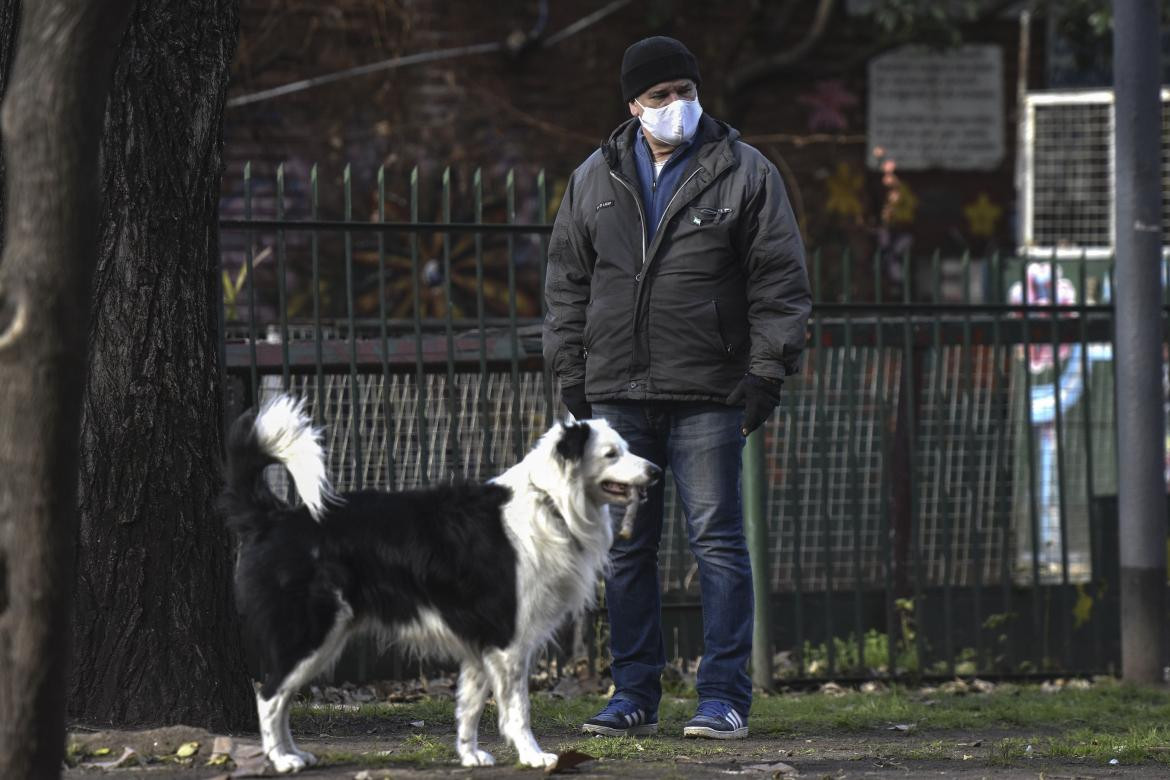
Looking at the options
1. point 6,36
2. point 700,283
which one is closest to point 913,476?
point 700,283

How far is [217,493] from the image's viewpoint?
500 cm

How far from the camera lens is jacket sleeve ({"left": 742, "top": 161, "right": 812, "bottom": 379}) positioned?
491 centimetres

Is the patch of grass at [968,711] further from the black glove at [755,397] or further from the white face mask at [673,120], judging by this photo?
the white face mask at [673,120]

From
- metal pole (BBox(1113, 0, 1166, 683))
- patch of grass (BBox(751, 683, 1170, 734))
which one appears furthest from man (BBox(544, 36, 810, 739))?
metal pole (BBox(1113, 0, 1166, 683))

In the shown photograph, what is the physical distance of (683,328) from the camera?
5.03 m

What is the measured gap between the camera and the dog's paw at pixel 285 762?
4270 millimetres

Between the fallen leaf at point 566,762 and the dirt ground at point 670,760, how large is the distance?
25 millimetres

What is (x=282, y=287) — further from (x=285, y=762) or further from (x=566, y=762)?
(x=566, y=762)

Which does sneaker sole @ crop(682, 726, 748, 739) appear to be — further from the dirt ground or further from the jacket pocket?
the jacket pocket

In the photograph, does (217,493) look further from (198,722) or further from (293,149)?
(293,149)

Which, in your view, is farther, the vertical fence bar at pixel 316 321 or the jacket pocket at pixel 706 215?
the vertical fence bar at pixel 316 321

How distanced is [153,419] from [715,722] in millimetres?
2097

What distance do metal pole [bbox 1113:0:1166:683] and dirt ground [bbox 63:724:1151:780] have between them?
1857 millimetres

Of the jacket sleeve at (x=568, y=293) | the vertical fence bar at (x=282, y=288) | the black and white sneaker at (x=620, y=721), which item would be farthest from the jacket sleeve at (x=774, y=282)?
the vertical fence bar at (x=282, y=288)
